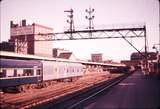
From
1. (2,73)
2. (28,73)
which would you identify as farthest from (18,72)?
(2,73)

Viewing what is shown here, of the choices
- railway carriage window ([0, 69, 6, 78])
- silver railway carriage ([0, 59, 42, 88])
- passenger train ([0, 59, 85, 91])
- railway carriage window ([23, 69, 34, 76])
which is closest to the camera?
railway carriage window ([0, 69, 6, 78])

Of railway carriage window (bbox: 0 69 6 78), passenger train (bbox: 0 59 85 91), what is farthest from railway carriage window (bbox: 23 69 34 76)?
railway carriage window (bbox: 0 69 6 78)

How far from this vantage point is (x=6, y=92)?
2530 cm

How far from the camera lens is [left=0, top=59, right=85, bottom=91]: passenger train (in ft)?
71.9

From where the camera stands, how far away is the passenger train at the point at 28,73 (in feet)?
71.9

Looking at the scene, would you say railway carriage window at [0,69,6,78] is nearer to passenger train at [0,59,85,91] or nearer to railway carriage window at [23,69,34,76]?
passenger train at [0,59,85,91]

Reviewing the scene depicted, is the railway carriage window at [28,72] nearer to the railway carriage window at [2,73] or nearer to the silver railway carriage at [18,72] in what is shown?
the silver railway carriage at [18,72]

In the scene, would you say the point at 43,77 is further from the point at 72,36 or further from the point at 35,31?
the point at 35,31

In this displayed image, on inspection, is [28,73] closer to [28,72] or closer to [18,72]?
[28,72]

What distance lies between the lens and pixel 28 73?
2625 cm

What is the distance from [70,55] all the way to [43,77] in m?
69.9

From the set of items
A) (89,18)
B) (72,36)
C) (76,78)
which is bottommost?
(76,78)

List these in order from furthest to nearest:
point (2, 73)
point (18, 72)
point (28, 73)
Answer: point (28, 73) < point (18, 72) < point (2, 73)

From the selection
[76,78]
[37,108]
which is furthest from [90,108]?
[76,78]
